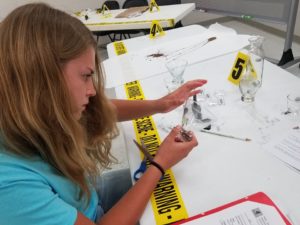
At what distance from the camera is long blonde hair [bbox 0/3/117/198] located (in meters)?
0.59

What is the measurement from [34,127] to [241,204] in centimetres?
51

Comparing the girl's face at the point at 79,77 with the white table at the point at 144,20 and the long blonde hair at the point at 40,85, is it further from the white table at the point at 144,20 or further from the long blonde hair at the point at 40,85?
the white table at the point at 144,20

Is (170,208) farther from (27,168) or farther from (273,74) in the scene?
(273,74)

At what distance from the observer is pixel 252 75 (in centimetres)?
115

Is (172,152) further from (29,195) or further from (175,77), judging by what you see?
(175,77)

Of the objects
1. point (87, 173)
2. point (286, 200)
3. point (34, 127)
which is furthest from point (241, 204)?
point (34, 127)

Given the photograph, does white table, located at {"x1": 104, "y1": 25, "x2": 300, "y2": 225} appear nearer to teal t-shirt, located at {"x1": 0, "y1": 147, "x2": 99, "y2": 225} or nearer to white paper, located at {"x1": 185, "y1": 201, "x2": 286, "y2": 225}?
white paper, located at {"x1": 185, "y1": 201, "x2": 286, "y2": 225}

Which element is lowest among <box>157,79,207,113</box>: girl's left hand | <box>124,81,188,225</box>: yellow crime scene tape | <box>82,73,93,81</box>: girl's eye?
<box>124,81,188,225</box>: yellow crime scene tape

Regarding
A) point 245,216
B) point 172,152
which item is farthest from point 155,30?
point 245,216

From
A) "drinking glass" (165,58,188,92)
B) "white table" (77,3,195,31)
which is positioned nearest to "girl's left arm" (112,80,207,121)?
"drinking glass" (165,58,188,92)

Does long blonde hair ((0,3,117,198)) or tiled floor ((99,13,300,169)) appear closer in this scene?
long blonde hair ((0,3,117,198))

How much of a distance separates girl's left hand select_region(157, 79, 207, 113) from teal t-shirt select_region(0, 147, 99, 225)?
0.55 metres

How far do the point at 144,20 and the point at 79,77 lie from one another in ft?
5.82

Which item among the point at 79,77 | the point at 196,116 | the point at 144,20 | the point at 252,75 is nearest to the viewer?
the point at 79,77
